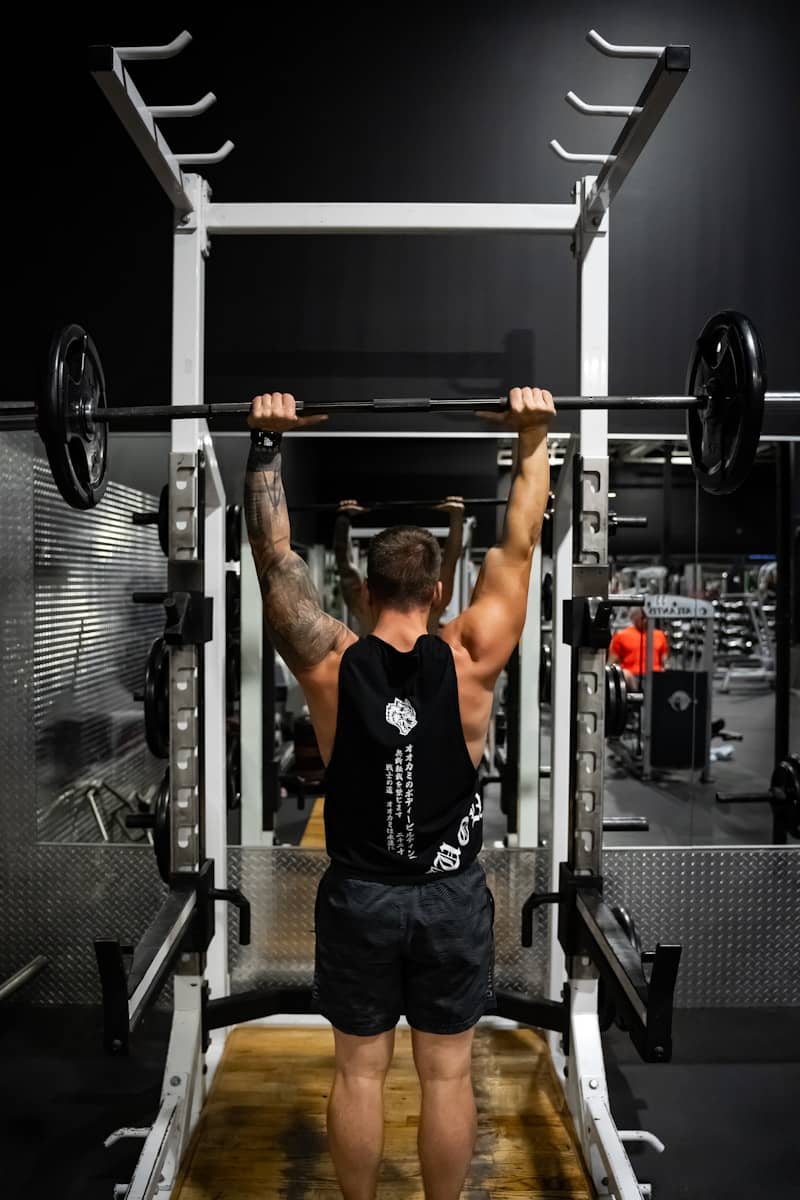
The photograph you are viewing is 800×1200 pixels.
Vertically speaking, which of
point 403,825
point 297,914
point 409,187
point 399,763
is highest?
point 409,187

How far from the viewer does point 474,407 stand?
171 cm

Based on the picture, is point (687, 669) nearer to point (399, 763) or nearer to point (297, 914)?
point (297, 914)

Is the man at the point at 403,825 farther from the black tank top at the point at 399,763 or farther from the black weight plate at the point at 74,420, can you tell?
the black weight plate at the point at 74,420

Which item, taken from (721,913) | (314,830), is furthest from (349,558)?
(721,913)

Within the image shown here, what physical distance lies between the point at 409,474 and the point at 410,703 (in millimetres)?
3486

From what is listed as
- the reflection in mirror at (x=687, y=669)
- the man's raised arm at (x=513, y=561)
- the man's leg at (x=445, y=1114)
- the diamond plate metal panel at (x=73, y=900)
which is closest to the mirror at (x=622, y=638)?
the reflection in mirror at (x=687, y=669)

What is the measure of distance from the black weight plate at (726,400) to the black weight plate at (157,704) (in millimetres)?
1428

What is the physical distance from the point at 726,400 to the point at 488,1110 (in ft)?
6.07

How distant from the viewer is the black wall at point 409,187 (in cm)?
272

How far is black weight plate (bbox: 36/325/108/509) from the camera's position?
A: 5.17 feet

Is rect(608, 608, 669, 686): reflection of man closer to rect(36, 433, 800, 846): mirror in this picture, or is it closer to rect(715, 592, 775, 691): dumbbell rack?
rect(36, 433, 800, 846): mirror

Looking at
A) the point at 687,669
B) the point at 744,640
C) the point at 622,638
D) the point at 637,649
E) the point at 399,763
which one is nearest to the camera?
the point at 399,763

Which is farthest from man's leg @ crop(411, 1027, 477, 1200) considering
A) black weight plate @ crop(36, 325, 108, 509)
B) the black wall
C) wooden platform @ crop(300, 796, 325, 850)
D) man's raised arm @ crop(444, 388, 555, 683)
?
wooden platform @ crop(300, 796, 325, 850)

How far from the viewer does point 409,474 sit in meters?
4.92
